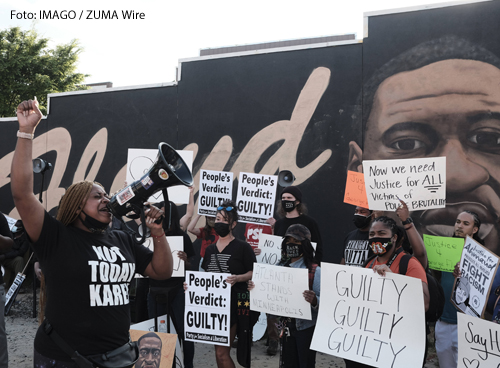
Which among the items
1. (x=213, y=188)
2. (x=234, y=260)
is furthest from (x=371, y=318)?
(x=213, y=188)

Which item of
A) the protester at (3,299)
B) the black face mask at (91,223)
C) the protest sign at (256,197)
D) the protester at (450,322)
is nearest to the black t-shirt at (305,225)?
the protest sign at (256,197)

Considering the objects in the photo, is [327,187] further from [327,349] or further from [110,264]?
[110,264]

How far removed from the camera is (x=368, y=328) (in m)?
3.77

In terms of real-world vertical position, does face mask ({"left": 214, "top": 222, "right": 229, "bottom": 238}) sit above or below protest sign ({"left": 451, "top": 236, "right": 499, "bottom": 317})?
above

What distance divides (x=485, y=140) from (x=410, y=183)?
119 inches

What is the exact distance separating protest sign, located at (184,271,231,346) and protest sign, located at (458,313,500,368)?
2420 mm

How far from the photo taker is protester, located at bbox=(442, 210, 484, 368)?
14.8ft

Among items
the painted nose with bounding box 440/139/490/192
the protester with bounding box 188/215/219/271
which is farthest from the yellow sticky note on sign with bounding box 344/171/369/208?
the painted nose with bounding box 440/139/490/192

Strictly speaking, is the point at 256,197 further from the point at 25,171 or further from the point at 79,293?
the point at 25,171

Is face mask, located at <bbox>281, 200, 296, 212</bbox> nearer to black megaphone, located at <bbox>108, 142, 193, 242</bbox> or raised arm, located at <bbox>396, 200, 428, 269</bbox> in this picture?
raised arm, located at <bbox>396, 200, 428, 269</bbox>

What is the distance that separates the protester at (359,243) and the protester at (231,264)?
1.07 m

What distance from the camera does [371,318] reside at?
12.4ft

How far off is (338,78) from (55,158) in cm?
693

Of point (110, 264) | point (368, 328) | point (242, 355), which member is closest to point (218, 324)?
point (242, 355)
